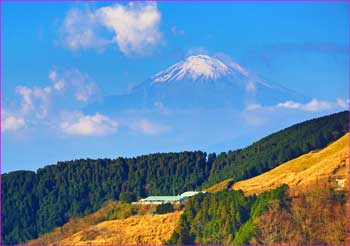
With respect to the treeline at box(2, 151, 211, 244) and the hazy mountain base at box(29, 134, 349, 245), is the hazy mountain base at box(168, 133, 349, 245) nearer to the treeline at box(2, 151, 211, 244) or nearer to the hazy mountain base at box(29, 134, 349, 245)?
the hazy mountain base at box(29, 134, 349, 245)

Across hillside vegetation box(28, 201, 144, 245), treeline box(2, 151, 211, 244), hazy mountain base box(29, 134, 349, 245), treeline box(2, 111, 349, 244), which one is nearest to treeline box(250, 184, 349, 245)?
hazy mountain base box(29, 134, 349, 245)

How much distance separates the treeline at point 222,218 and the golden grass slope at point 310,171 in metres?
4.90

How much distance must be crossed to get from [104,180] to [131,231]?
122 feet

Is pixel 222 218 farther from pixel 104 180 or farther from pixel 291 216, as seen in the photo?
pixel 104 180

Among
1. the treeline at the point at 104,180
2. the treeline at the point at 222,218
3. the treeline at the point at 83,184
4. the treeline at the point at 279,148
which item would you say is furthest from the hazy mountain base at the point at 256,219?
the treeline at the point at 83,184

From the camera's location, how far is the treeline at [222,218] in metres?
61.9

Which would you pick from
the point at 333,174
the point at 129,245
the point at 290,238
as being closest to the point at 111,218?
the point at 129,245

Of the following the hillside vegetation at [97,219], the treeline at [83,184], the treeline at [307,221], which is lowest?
the treeline at [307,221]

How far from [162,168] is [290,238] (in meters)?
57.1

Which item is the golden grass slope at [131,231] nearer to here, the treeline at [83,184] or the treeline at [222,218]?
the treeline at [222,218]

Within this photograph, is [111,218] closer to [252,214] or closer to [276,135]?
[252,214]

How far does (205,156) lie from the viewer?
384 ft

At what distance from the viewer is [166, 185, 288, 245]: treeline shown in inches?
2437

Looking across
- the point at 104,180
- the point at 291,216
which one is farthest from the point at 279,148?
the point at 291,216
